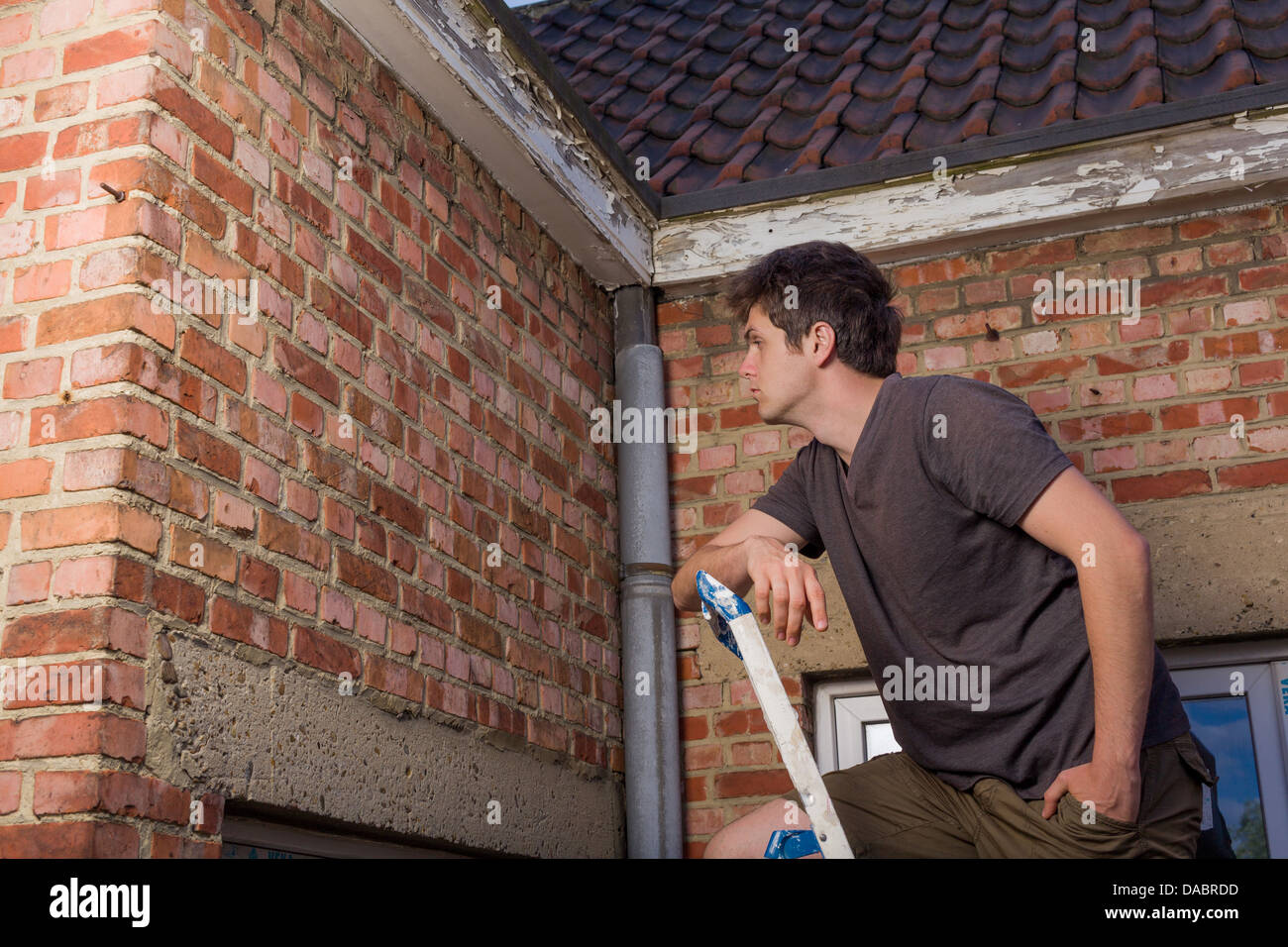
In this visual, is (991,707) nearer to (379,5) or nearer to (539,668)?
(539,668)

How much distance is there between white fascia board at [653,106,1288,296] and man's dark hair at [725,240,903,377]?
4.01 ft

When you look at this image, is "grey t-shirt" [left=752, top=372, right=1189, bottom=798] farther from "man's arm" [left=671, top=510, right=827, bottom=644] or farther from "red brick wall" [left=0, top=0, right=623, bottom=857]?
"red brick wall" [left=0, top=0, right=623, bottom=857]

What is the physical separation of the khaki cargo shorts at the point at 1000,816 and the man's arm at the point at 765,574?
1.31ft

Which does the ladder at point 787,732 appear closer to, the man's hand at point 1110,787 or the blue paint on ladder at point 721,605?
the blue paint on ladder at point 721,605

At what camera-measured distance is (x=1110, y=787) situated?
2242 mm

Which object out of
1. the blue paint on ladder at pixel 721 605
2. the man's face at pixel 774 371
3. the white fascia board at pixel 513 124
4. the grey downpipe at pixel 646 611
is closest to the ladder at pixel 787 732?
the blue paint on ladder at pixel 721 605

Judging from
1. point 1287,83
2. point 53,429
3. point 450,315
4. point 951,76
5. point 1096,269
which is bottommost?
point 53,429

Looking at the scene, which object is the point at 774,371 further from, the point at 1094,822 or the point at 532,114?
the point at 532,114

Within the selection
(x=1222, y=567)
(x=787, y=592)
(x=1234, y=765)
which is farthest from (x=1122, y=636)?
(x=1234, y=765)

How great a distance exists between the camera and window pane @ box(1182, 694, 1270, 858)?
3.86m

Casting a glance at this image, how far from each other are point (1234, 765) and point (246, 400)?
9.59 feet

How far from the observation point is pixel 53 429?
240cm

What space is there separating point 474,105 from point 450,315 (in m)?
0.56
